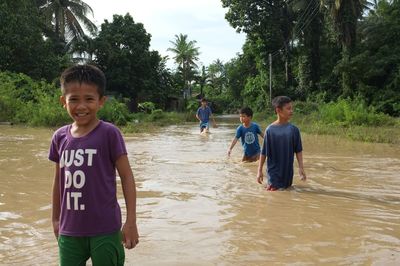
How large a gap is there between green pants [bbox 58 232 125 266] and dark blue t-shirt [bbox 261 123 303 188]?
168 inches

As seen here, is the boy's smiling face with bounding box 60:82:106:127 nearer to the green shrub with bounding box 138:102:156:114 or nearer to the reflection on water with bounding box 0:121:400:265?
the reflection on water with bounding box 0:121:400:265

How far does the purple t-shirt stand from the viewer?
8.59ft

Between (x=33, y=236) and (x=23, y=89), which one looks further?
(x=23, y=89)

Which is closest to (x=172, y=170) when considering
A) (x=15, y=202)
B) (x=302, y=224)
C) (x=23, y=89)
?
(x=15, y=202)

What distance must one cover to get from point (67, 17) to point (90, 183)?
122 feet

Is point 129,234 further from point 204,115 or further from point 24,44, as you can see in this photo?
point 24,44

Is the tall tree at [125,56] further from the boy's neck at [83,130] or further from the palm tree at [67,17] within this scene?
the boy's neck at [83,130]

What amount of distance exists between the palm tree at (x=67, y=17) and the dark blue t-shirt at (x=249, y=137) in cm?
3113

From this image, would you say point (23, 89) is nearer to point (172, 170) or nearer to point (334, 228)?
point (172, 170)

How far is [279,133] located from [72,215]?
4.40 meters

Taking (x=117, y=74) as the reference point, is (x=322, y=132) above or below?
below

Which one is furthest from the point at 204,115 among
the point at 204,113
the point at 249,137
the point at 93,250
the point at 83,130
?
the point at 93,250

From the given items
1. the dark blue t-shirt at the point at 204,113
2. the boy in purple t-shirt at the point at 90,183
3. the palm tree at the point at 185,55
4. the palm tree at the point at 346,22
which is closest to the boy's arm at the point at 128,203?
the boy in purple t-shirt at the point at 90,183

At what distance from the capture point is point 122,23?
41.6 metres
